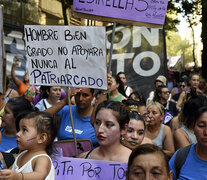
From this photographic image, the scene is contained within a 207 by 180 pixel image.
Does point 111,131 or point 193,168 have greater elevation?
point 111,131

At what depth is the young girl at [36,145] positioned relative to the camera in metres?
2.74

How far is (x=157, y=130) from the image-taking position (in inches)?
186

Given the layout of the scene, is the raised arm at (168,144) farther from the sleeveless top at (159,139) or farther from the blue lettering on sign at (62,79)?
the blue lettering on sign at (62,79)

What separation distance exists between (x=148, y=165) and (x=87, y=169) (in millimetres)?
1013

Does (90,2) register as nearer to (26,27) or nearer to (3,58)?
(26,27)

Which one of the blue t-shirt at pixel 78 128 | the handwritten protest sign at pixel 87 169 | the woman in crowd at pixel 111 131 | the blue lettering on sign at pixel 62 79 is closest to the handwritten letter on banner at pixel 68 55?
the blue lettering on sign at pixel 62 79

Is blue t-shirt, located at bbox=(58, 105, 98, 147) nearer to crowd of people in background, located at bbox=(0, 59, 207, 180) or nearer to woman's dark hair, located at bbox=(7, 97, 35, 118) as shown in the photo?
crowd of people in background, located at bbox=(0, 59, 207, 180)

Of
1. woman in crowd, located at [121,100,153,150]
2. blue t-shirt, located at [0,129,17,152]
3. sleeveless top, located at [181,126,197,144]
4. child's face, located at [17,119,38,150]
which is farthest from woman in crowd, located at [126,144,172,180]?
sleeveless top, located at [181,126,197,144]

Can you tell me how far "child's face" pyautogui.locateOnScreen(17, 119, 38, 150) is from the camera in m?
2.88

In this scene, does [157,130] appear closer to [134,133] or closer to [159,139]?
[159,139]

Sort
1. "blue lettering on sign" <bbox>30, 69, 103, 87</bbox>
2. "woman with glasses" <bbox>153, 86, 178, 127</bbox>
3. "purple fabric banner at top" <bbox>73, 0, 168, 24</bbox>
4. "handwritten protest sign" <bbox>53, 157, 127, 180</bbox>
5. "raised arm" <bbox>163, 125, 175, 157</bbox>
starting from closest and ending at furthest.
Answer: "handwritten protest sign" <bbox>53, 157, 127, 180</bbox> → "blue lettering on sign" <bbox>30, 69, 103, 87</bbox> → "raised arm" <bbox>163, 125, 175, 157</bbox> → "purple fabric banner at top" <bbox>73, 0, 168, 24</bbox> → "woman with glasses" <bbox>153, 86, 178, 127</bbox>

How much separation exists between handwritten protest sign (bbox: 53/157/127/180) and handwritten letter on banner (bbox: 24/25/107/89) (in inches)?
37.4

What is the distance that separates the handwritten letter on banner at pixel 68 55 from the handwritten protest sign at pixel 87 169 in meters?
0.95

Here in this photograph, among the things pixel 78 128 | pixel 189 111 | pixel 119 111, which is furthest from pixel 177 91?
pixel 119 111
